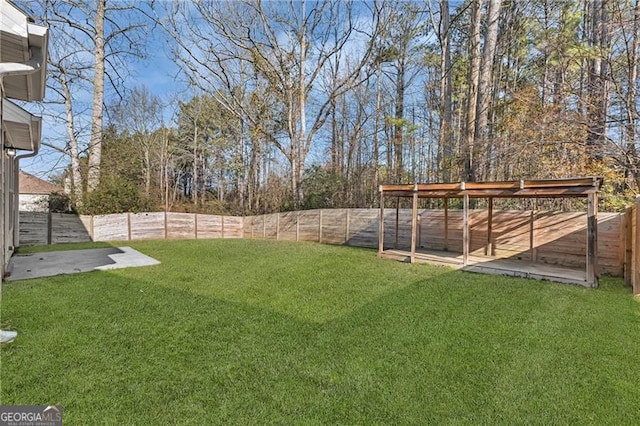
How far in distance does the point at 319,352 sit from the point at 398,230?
6.73 metres

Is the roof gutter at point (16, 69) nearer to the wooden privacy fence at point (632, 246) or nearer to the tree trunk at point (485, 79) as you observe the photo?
the wooden privacy fence at point (632, 246)

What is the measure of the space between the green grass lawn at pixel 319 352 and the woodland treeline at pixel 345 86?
17.1ft

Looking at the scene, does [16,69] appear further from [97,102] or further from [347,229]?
[97,102]

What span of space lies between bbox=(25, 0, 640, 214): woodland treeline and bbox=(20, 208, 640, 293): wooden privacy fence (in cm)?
99

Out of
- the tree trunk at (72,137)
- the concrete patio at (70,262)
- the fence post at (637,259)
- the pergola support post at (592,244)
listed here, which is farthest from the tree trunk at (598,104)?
the tree trunk at (72,137)

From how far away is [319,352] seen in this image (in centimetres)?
282

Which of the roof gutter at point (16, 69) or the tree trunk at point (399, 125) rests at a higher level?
the tree trunk at point (399, 125)

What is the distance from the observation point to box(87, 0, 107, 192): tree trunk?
1151 centimetres

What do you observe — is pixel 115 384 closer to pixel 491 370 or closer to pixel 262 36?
pixel 491 370

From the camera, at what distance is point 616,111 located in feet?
24.8

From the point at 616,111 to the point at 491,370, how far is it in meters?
8.41

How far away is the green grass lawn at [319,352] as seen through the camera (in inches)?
80.5

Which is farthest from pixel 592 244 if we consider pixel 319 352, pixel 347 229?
pixel 347 229

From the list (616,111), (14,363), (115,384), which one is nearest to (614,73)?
(616,111)
